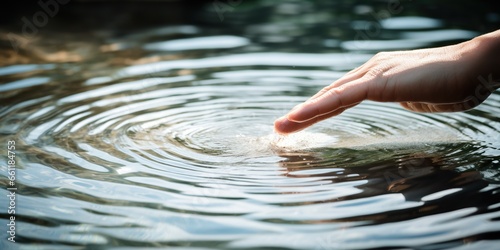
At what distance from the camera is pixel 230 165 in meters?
2.27

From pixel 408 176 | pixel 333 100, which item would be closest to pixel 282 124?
pixel 333 100

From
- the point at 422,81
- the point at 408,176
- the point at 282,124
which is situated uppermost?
the point at 422,81

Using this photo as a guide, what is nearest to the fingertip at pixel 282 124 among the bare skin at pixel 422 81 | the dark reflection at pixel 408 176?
the bare skin at pixel 422 81

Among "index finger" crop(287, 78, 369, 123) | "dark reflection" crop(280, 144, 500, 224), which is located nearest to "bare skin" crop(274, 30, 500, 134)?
"index finger" crop(287, 78, 369, 123)

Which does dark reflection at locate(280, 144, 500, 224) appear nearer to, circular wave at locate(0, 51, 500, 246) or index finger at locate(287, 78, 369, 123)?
circular wave at locate(0, 51, 500, 246)

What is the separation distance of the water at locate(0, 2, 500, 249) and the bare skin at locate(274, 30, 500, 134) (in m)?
0.20

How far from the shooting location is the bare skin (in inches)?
86.5

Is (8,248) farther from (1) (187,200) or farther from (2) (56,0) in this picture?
(2) (56,0)

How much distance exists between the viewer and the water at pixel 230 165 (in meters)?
1.74

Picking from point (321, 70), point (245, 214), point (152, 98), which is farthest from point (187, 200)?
point (321, 70)

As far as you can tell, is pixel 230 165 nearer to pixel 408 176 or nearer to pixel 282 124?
pixel 282 124

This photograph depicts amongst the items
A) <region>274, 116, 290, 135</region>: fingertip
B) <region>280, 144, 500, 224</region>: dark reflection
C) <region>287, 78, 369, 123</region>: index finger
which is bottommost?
<region>280, 144, 500, 224</region>: dark reflection

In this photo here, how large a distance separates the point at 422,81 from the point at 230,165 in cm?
75

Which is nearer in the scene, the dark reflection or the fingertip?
the dark reflection
